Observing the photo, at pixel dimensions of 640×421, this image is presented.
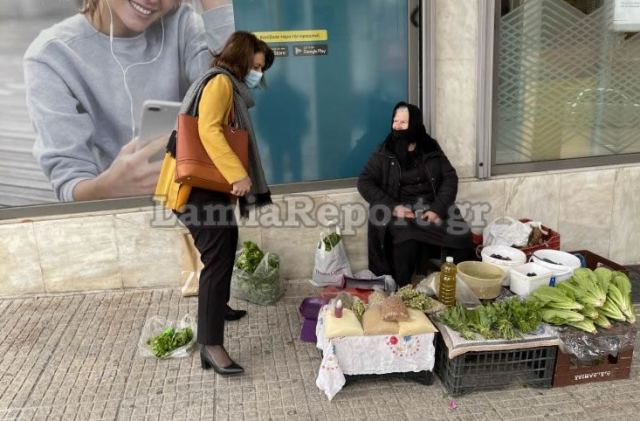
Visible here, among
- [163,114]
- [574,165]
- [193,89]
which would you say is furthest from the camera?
[574,165]

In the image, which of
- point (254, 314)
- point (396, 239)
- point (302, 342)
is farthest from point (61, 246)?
point (396, 239)

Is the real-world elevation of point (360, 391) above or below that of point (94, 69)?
below

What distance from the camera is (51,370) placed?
11.2 feet

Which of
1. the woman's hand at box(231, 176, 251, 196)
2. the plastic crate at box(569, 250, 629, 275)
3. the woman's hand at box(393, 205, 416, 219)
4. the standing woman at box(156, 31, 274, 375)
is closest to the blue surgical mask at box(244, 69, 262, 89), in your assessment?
the standing woman at box(156, 31, 274, 375)

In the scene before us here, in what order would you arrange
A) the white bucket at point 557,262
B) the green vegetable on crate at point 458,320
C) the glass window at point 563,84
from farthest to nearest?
the glass window at point 563,84 < the white bucket at point 557,262 < the green vegetable on crate at point 458,320

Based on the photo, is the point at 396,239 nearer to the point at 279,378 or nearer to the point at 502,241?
the point at 502,241

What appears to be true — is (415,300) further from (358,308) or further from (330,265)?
(330,265)

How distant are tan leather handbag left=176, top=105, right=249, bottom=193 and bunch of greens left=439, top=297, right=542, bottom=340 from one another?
1.48 metres

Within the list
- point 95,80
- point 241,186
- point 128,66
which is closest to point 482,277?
point 241,186

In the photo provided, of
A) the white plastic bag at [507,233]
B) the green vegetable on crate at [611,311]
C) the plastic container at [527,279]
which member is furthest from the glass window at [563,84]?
the green vegetable on crate at [611,311]

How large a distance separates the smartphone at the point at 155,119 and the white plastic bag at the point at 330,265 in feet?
4.95

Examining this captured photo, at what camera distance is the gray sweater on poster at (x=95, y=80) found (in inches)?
162

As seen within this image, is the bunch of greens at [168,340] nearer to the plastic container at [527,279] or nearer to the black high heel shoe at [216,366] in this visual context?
the black high heel shoe at [216,366]

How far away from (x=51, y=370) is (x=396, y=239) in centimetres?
242
